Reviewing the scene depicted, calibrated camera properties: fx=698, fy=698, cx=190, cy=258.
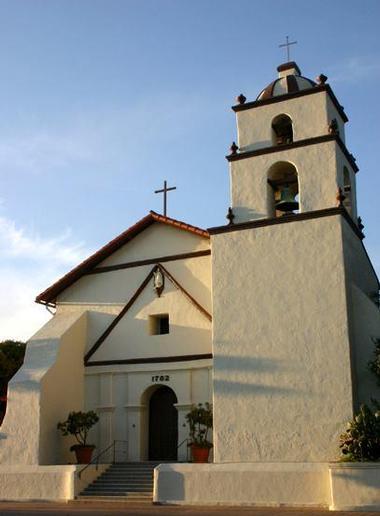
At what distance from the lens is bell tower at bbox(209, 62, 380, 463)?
57.5 ft

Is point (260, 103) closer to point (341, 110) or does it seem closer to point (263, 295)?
point (341, 110)

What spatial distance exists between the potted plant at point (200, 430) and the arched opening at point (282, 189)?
5.93 meters

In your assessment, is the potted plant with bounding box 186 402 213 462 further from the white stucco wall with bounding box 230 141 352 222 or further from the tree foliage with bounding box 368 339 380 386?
the white stucco wall with bounding box 230 141 352 222

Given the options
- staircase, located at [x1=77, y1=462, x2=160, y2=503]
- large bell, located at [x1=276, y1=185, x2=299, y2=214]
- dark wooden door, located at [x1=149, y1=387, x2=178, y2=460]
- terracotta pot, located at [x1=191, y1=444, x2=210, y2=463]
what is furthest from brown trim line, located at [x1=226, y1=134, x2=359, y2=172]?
staircase, located at [x1=77, y1=462, x2=160, y2=503]

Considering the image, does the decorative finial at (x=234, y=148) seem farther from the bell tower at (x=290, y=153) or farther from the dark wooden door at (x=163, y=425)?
the dark wooden door at (x=163, y=425)

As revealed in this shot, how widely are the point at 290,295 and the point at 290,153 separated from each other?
421 centimetres

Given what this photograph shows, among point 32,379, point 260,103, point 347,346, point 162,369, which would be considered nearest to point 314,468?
point 347,346

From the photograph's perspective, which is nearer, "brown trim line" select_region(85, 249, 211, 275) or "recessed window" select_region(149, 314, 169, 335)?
"brown trim line" select_region(85, 249, 211, 275)

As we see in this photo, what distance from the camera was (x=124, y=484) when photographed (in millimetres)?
19609

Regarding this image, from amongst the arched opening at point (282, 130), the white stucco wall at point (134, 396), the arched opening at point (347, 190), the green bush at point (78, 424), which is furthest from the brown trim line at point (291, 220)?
the green bush at point (78, 424)

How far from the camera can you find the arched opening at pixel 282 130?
20609 mm

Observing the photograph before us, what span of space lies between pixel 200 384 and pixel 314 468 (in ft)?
17.8

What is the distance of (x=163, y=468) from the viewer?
18016mm

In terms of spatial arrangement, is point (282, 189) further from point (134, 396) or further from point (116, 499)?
point (116, 499)
